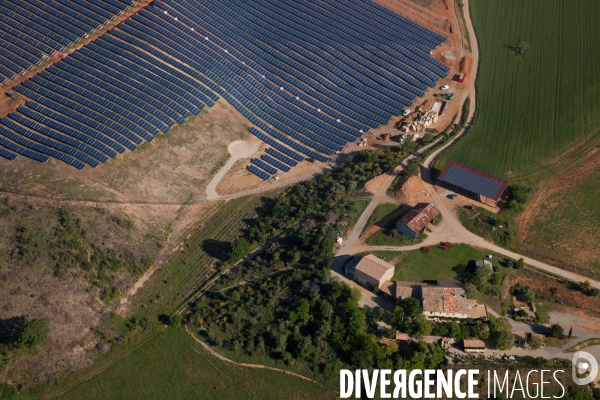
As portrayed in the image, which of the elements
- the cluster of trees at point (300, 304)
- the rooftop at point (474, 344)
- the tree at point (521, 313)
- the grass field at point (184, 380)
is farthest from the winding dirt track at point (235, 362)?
the tree at point (521, 313)

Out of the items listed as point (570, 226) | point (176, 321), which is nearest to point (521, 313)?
point (570, 226)

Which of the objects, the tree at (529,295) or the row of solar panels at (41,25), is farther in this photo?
the row of solar panels at (41,25)

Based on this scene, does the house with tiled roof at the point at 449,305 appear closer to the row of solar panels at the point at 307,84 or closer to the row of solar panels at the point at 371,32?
the row of solar panels at the point at 307,84

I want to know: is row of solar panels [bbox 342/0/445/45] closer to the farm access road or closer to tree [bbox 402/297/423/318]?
the farm access road

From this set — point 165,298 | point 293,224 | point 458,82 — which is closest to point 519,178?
A: point 458,82

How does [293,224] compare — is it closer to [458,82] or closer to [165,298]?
[165,298]
